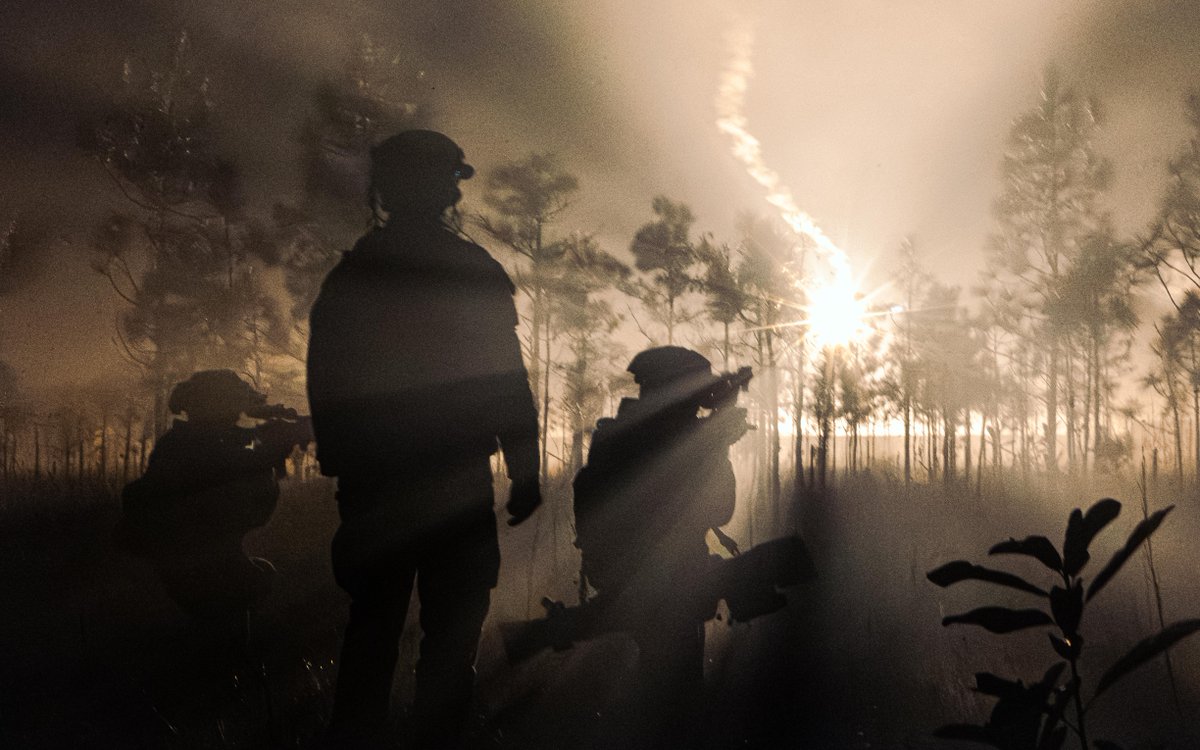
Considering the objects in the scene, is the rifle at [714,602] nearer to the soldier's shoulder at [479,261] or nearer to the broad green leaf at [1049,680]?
the broad green leaf at [1049,680]

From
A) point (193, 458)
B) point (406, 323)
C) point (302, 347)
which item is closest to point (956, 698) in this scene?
point (406, 323)

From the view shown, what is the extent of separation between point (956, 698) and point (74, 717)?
4.52 metres

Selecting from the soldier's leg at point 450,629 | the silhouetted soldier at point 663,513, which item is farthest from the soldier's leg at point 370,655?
the silhouetted soldier at point 663,513

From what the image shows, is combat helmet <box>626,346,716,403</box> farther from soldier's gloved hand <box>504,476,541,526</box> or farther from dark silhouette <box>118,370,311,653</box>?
dark silhouette <box>118,370,311,653</box>

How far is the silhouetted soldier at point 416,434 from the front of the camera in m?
2.77

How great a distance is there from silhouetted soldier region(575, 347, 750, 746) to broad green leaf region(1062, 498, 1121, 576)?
1763mm

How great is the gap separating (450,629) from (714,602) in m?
1.15

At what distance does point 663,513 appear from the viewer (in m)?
3.17

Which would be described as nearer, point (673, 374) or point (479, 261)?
point (479, 261)

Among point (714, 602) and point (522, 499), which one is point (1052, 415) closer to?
point (714, 602)

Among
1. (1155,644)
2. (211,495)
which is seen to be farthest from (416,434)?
(1155,644)

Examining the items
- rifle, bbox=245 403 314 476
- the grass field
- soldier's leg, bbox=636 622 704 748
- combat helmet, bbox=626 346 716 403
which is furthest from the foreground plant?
rifle, bbox=245 403 314 476

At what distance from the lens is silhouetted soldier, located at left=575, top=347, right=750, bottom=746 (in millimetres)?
3045

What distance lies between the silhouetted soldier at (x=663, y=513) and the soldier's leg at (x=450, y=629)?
1.89ft
